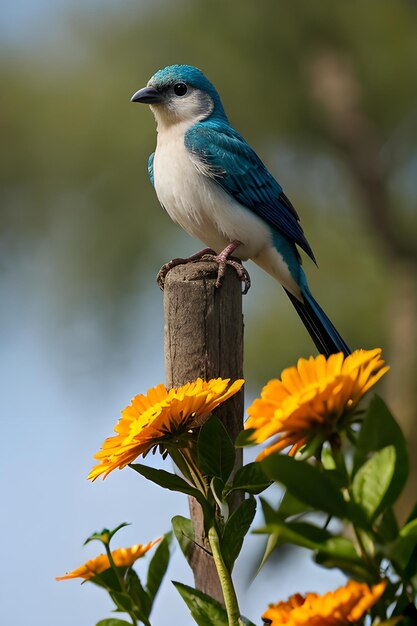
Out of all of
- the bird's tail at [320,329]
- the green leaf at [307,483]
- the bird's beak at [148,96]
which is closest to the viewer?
the green leaf at [307,483]

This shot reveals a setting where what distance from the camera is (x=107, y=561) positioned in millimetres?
1503

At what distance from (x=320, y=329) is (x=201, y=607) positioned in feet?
5.37

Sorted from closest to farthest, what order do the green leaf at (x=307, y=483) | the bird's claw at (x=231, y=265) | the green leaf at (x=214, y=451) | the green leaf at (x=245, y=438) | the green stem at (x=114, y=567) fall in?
1. the green leaf at (x=307, y=483)
2. the green leaf at (x=245, y=438)
3. the green stem at (x=114, y=567)
4. the green leaf at (x=214, y=451)
5. the bird's claw at (x=231, y=265)

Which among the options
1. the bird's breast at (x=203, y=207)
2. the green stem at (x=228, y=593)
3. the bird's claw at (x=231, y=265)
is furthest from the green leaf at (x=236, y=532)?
the bird's breast at (x=203, y=207)

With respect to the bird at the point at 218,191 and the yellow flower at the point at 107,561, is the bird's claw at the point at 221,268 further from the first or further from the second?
the yellow flower at the point at 107,561

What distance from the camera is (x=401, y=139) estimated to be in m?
10.6

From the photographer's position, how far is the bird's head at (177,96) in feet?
10.3

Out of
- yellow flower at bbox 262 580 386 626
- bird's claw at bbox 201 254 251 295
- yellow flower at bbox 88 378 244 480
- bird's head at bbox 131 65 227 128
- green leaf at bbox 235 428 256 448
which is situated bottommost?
yellow flower at bbox 262 580 386 626

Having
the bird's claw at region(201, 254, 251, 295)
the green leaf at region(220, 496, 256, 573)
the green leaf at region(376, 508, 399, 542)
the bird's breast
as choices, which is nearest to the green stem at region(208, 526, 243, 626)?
the green leaf at region(220, 496, 256, 573)

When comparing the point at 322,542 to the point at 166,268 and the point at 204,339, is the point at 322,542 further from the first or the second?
the point at 166,268

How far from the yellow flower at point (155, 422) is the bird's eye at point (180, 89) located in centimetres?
188

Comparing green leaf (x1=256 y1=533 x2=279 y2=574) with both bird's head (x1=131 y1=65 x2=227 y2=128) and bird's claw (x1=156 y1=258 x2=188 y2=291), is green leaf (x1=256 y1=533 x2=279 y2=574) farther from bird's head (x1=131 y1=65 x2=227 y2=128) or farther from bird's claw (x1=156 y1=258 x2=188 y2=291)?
bird's head (x1=131 y1=65 x2=227 y2=128)

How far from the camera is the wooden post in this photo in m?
2.00

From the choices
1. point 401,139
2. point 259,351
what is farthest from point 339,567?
point 401,139
